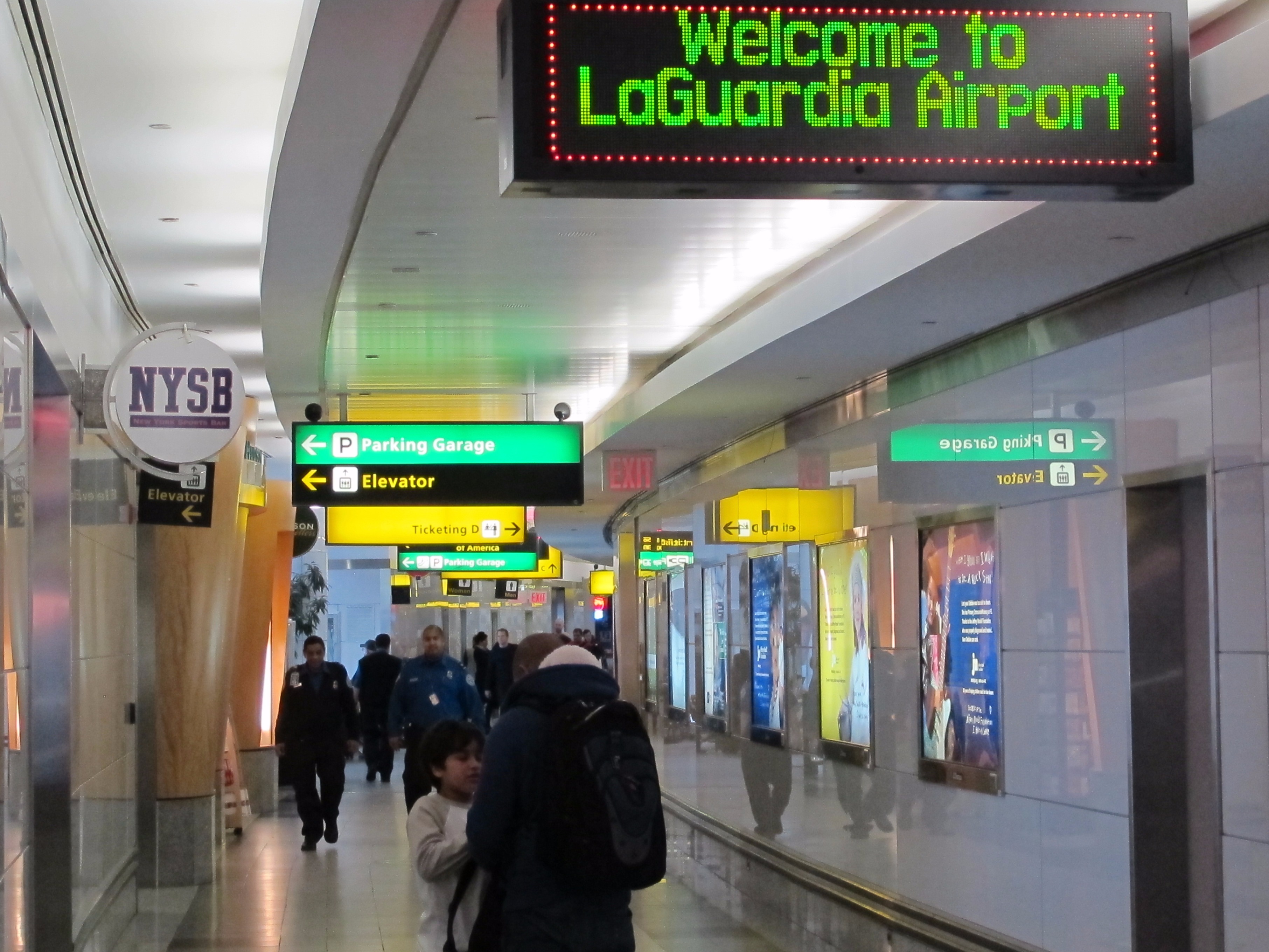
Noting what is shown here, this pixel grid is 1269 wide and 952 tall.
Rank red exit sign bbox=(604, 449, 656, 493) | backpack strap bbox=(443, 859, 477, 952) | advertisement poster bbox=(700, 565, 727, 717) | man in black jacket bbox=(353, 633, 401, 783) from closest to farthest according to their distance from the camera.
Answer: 1. backpack strap bbox=(443, 859, 477, 952)
2. red exit sign bbox=(604, 449, 656, 493)
3. advertisement poster bbox=(700, 565, 727, 717)
4. man in black jacket bbox=(353, 633, 401, 783)

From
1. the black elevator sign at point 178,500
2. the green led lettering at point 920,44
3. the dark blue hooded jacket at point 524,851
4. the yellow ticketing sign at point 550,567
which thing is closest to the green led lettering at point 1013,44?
the green led lettering at point 920,44

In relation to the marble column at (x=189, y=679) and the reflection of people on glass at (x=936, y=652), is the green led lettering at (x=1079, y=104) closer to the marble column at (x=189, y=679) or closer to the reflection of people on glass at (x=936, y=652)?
the reflection of people on glass at (x=936, y=652)

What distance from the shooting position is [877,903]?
9633mm

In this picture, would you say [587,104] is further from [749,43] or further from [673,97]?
[749,43]

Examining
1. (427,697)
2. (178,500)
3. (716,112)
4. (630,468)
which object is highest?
(716,112)

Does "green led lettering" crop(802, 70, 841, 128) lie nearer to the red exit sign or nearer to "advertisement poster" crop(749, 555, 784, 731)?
"advertisement poster" crop(749, 555, 784, 731)

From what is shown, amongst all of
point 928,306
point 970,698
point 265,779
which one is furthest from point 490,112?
point 265,779

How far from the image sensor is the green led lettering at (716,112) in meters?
3.71

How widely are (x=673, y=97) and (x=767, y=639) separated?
9.35 meters

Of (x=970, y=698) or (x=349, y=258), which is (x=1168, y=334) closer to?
(x=970, y=698)

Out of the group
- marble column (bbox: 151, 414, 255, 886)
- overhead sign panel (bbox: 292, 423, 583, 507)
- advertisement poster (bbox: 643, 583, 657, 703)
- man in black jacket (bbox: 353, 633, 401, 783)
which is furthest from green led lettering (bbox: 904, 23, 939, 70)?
man in black jacket (bbox: 353, 633, 401, 783)

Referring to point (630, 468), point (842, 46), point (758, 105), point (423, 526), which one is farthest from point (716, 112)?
point (423, 526)

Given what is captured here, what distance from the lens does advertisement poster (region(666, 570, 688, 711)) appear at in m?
16.5

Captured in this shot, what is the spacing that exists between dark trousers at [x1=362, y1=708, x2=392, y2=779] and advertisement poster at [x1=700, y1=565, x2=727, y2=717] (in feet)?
23.2
